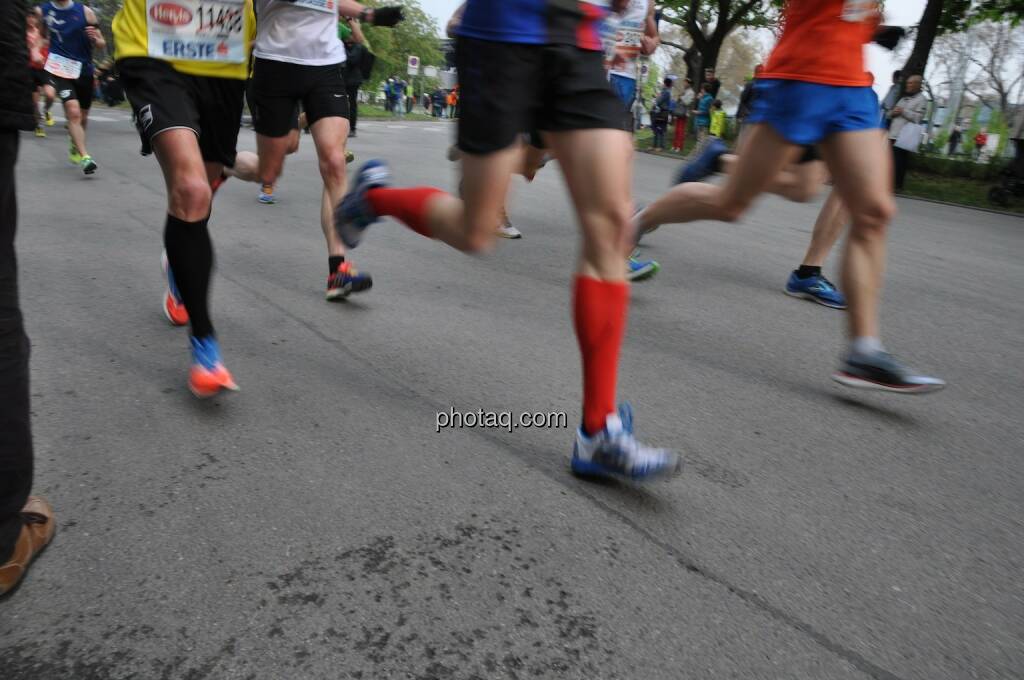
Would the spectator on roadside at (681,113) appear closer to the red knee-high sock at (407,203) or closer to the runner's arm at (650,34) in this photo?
the runner's arm at (650,34)

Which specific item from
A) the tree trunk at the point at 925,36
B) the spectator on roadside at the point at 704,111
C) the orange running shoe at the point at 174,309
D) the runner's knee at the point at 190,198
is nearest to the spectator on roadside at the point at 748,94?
the runner's knee at the point at 190,198

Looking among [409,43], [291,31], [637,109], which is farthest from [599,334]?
[409,43]

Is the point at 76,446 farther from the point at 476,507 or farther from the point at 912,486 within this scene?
the point at 912,486

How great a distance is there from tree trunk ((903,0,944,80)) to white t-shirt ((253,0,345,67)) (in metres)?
15.7

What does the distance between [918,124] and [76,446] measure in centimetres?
1357

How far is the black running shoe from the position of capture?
2.98 m

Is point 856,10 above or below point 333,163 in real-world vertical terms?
above

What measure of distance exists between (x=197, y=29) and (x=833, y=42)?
7.76 ft

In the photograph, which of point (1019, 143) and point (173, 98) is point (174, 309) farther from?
point (1019, 143)

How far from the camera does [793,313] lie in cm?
445

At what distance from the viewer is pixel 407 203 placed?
267cm

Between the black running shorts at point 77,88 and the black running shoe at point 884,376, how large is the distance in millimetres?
8973

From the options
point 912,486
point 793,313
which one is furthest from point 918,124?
point 912,486

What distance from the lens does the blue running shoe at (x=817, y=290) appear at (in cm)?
462
